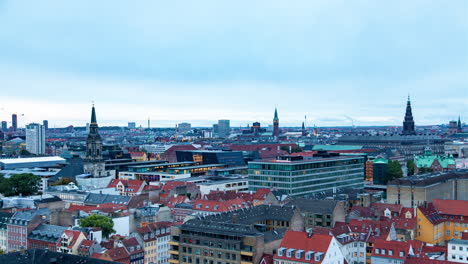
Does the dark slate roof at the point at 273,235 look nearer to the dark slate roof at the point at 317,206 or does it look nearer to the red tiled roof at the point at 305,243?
the red tiled roof at the point at 305,243

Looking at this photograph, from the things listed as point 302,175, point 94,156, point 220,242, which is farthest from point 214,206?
point 94,156

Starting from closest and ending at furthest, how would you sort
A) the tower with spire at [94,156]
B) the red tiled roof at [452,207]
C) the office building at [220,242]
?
the office building at [220,242], the red tiled roof at [452,207], the tower with spire at [94,156]

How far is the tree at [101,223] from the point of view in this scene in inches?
3735

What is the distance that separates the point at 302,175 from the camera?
14338 centimetres

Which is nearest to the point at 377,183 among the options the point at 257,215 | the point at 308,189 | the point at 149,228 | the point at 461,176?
the point at 461,176

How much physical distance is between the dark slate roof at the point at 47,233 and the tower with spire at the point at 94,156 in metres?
77.0

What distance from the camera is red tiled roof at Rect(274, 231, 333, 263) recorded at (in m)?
72.7

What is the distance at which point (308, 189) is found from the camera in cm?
14562

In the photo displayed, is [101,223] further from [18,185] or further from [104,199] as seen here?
[18,185]

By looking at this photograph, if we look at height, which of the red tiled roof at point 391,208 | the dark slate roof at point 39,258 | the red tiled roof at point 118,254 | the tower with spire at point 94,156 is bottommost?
the red tiled roof at point 118,254

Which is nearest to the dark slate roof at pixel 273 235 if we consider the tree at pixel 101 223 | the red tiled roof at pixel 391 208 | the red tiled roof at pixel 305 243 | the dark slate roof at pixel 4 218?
the red tiled roof at pixel 305 243

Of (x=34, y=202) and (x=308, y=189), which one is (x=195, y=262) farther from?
(x=308, y=189)

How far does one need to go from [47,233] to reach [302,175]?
232 ft

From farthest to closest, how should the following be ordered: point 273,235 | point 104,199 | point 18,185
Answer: point 18,185
point 104,199
point 273,235
